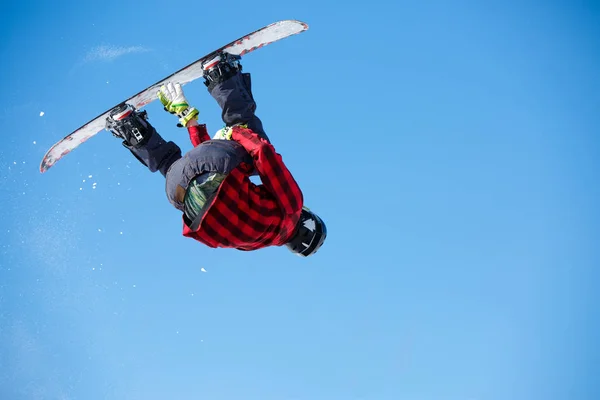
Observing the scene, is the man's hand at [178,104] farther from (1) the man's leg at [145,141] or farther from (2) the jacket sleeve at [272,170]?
(2) the jacket sleeve at [272,170]

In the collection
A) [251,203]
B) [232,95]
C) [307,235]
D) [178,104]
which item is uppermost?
[232,95]

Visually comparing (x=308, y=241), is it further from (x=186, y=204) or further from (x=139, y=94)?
(x=139, y=94)

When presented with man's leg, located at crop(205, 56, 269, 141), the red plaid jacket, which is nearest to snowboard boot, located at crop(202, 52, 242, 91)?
man's leg, located at crop(205, 56, 269, 141)

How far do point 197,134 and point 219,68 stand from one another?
767mm

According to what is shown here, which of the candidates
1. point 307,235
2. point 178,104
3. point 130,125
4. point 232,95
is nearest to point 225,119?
Answer: point 232,95

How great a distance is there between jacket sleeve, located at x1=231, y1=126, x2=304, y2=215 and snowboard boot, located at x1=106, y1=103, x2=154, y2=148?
106cm

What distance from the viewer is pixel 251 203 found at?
5.61 meters

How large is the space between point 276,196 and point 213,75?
5.08 feet

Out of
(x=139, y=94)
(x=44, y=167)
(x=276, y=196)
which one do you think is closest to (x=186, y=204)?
(x=276, y=196)

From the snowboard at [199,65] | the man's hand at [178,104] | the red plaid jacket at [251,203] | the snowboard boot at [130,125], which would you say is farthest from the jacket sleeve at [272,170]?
the snowboard at [199,65]

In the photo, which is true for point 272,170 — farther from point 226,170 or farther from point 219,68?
point 219,68

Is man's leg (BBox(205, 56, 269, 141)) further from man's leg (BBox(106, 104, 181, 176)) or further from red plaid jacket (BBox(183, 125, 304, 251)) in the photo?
man's leg (BBox(106, 104, 181, 176))

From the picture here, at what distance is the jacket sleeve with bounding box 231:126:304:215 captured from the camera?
18.6 feet

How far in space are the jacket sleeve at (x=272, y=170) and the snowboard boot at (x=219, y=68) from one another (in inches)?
27.5
